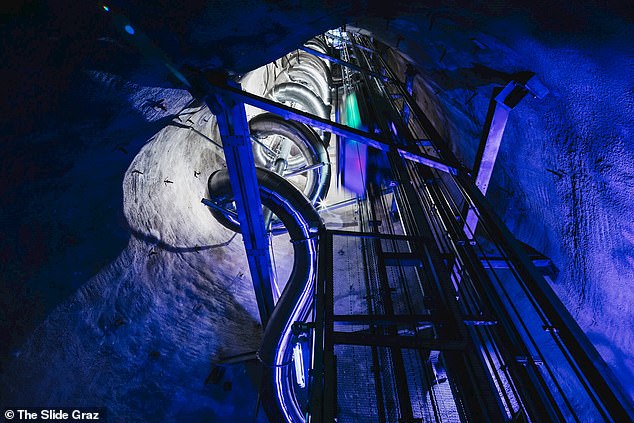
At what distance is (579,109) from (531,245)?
5.82 feet

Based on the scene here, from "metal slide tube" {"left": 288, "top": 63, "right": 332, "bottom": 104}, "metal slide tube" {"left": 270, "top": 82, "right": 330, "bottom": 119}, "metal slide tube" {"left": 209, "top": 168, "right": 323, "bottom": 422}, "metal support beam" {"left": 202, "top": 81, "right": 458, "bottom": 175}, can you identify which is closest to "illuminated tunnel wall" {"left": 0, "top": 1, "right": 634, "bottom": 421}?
"metal support beam" {"left": 202, "top": 81, "right": 458, "bottom": 175}

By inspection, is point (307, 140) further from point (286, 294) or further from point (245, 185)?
point (286, 294)

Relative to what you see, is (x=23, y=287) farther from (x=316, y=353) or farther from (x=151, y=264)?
(x=316, y=353)

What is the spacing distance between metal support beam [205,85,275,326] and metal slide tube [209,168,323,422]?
388 millimetres

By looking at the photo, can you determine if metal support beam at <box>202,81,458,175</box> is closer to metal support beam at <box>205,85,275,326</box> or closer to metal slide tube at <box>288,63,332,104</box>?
metal support beam at <box>205,85,275,326</box>

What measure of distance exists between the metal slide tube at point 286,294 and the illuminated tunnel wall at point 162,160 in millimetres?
685

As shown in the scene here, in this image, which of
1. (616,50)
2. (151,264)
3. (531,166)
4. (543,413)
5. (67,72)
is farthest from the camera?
(151,264)

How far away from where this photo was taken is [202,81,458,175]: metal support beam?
3.26 meters

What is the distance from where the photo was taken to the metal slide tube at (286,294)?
13.8 feet

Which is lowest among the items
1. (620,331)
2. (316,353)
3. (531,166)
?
(316,353)

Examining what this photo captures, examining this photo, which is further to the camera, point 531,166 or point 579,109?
point 531,166

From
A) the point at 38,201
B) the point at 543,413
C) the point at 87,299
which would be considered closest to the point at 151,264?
the point at 87,299

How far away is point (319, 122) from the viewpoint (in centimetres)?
336

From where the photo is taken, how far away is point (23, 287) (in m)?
3.09
